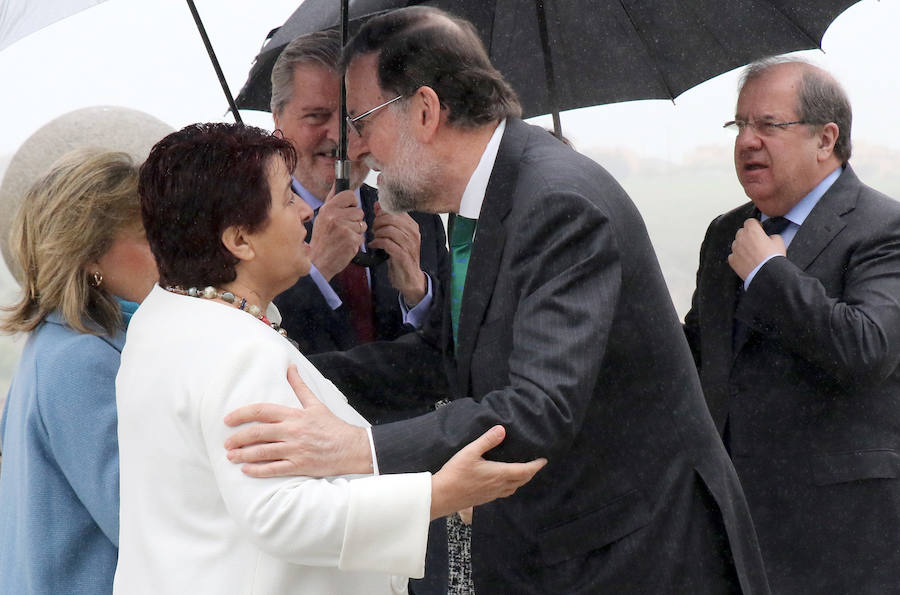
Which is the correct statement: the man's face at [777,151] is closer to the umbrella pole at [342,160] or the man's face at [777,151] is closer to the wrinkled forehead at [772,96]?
the wrinkled forehead at [772,96]

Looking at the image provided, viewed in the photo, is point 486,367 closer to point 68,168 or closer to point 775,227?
point 68,168

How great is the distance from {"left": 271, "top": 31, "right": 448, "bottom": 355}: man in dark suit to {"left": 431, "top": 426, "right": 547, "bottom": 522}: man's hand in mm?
1147

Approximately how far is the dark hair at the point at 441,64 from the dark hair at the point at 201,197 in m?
0.66

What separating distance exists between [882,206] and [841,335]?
539 millimetres

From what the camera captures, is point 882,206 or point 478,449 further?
point 882,206

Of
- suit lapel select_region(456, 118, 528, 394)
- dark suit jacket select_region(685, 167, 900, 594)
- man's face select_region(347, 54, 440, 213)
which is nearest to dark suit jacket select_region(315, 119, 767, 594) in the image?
suit lapel select_region(456, 118, 528, 394)

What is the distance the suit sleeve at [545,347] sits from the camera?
6.71ft

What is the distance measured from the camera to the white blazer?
182 centimetres

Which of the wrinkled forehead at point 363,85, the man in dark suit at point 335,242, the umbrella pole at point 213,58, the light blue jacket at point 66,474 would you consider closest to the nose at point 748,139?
the man in dark suit at point 335,242

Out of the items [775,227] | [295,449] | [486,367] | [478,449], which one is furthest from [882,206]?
[295,449]

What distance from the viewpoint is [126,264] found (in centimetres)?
243

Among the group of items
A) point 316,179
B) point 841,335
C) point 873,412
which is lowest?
point 873,412

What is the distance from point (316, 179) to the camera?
3518mm

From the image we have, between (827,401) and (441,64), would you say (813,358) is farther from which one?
(441,64)
